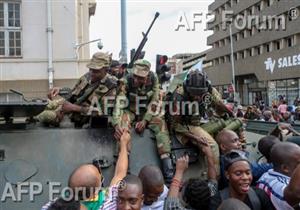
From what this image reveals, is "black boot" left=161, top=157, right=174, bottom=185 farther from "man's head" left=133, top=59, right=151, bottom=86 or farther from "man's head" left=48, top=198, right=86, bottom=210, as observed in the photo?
"man's head" left=48, top=198, right=86, bottom=210

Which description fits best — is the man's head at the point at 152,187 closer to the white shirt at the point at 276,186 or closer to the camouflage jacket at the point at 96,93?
the white shirt at the point at 276,186

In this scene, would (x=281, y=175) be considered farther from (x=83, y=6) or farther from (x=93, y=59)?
(x=83, y=6)

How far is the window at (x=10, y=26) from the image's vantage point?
1761 centimetres

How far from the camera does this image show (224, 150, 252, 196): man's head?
3.48 metres

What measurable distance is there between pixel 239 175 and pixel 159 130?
1312 mm

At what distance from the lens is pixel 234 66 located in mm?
51875

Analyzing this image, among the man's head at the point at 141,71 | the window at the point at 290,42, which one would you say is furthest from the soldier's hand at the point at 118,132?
the window at the point at 290,42

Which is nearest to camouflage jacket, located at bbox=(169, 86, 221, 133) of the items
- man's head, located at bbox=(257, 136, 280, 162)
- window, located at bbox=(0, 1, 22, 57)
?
man's head, located at bbox=(257, 136, 280, 162)

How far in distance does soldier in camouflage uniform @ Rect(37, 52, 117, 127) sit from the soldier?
0.14 m

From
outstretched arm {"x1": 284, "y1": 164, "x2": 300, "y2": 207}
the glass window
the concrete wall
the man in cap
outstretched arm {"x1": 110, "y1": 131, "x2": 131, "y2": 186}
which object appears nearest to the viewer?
outstretched arm {"x1": 284, "y1": 164, "x2": 300, "y2": 207}

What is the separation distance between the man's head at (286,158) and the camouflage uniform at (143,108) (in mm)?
1127

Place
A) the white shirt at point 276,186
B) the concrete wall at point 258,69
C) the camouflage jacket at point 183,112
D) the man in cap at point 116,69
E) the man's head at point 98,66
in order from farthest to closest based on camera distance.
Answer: the concrete wall at point 258,69
the man in cap at point 116,69
the man's head at point 98,66
the camouflage jacket at point 183,112
the white shirt at point 276,186

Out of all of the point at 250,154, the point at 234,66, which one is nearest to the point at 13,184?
the point at 250,154

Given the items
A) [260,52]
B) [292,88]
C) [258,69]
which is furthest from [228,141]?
[260,52]
